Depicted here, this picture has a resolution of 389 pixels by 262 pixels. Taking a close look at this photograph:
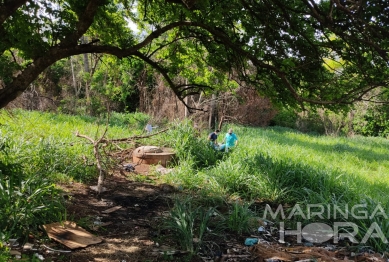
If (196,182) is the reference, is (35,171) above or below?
above

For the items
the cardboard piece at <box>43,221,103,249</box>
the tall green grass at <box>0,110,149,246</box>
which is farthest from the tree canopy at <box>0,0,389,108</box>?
the cardboard piece at <box>43,221,103,249</box>

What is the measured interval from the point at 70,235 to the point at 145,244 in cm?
81

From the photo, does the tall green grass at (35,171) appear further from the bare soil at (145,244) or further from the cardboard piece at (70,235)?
the bare soil at (145,244)

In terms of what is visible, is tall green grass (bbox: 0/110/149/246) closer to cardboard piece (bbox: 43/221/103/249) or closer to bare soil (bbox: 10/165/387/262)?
cardboard piece (bbox: 43/221/103/249)

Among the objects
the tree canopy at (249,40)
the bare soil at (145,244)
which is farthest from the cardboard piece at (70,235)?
the tree canopy at (249,40)

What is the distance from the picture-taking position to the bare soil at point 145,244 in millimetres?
3387

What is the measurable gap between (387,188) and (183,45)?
4.68 meters

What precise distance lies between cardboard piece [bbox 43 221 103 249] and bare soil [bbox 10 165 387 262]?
0.06m

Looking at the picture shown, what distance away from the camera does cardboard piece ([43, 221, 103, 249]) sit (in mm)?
3418

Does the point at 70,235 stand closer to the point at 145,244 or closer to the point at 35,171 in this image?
the point at 145,244

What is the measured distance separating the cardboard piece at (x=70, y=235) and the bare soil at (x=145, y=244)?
0.06 m

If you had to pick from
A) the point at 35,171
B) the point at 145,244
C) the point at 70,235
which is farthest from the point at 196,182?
the point at 70,235

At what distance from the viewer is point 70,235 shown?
3.53 m

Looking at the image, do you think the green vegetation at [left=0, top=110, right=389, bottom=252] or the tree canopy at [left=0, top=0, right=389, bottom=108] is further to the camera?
the green vegetation at [left=0, top=110, right=389, bottom=252]
